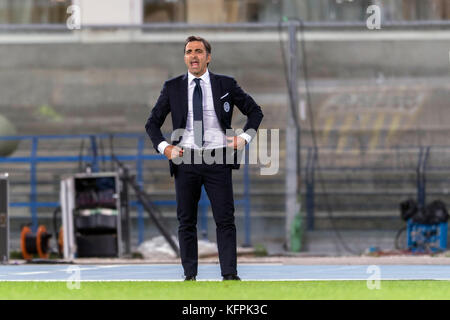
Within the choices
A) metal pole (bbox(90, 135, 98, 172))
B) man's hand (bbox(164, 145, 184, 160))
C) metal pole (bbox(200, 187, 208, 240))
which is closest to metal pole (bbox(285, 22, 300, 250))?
metal pole (bbox(200, 187, 208, 240))

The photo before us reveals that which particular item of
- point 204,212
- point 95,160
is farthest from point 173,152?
point 95,160

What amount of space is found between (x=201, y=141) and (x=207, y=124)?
13 cm

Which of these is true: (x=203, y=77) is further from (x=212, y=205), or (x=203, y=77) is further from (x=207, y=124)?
(x=212, y=205)

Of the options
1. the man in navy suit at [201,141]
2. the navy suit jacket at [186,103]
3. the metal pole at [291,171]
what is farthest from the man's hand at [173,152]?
the metal pole at [291,171]

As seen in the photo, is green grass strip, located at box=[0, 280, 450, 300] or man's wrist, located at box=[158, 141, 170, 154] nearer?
green grass strip, located at box=[0, 280, 450, 300]

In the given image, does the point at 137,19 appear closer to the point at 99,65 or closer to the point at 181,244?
the point at 99,65

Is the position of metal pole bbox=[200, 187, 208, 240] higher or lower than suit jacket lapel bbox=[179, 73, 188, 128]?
lower

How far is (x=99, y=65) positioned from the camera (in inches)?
723

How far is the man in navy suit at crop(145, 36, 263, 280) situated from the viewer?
9.41m

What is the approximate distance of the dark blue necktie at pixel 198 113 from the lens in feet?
30.8

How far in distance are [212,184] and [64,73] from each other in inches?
368

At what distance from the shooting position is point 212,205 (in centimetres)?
954

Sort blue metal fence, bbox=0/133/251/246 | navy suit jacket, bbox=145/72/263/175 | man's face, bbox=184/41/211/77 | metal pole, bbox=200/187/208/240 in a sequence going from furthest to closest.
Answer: blue metal fence, bbox=0/133/251/246, metal pole, bbox=200/187/208/240, navy suit jacket, bbox=145/72/263/175, man's face, bbox=184/41/211/77

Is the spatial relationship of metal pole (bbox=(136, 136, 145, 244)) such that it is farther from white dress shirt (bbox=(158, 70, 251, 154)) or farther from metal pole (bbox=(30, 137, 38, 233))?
white dress shirt (bbox=(158, 70, 251, 154))
